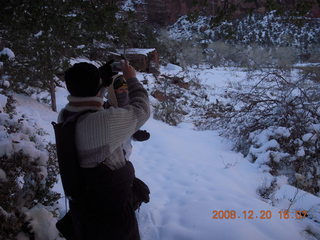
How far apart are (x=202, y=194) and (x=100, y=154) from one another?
253 cm

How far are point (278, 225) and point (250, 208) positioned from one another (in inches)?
15.6

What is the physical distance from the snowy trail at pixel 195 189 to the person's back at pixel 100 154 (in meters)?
1.26

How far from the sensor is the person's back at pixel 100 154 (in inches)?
62.6

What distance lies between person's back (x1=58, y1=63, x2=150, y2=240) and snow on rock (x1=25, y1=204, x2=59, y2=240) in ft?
2.34

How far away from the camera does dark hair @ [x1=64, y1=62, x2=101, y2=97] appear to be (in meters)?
1.62

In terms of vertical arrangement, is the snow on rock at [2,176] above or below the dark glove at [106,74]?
below

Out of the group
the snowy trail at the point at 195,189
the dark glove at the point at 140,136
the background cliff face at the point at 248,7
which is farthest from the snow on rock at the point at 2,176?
the background cliff face at the point at 248,7

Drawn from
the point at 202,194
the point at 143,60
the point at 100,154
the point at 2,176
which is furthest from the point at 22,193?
the point at 143,60

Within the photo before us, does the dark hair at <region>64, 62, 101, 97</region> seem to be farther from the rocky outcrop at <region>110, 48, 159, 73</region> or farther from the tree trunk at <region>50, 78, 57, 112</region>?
the rocky outcrop at <region>110, 48, 159, 73</region>

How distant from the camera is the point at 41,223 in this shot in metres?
2.33

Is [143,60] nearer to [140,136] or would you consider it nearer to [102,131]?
[140,136]

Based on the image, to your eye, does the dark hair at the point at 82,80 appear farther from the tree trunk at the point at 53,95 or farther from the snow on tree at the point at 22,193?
the tree trunk at the point at 53,95

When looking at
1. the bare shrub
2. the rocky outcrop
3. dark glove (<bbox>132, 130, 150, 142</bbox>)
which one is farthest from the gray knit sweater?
the rocky outcrop

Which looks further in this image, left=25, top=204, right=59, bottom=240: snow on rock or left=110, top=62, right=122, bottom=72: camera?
left=25, top=204, right=59, bottom=240: snow on rock
